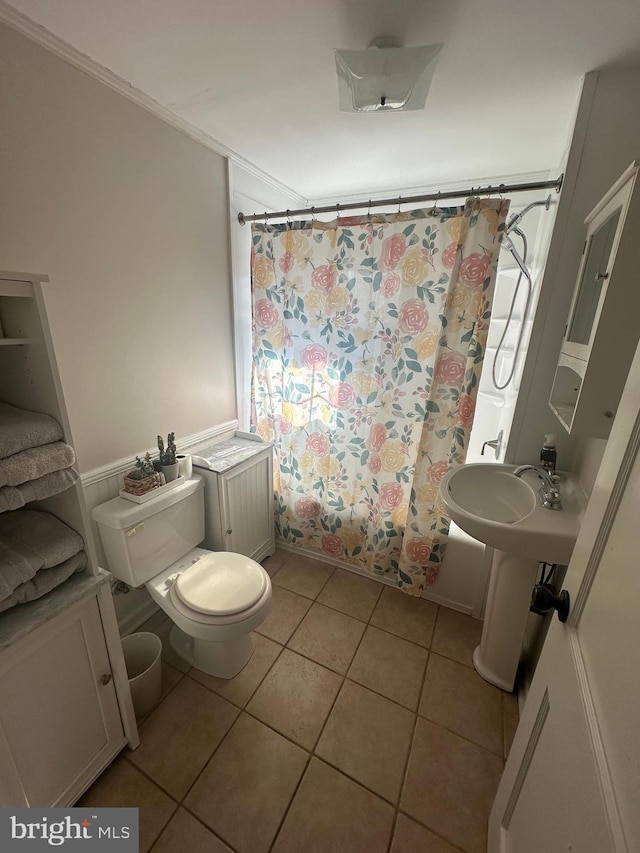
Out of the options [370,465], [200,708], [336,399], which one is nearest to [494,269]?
[336,399]

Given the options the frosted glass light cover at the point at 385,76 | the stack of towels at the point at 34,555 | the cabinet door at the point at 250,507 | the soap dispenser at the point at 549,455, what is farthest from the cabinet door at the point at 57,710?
the frosted glass light cover at the point at 385,76

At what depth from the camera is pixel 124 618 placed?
1.65m

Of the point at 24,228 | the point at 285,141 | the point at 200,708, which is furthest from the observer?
the point at 285,141

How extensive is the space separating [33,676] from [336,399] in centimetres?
154

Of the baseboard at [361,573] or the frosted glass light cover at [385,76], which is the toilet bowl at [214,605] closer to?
the baseboard at [361,573]

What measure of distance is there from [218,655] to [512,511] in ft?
4.56

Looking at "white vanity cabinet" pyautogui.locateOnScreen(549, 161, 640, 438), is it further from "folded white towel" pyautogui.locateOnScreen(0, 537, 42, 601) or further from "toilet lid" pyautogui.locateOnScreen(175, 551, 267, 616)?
"folded white towel" pyautogui.locateOnScreen(0, 537, 42, 601)

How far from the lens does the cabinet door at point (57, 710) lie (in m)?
0.88

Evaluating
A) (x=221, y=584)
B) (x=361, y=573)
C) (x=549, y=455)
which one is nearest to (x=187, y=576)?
(x=221, y=584)

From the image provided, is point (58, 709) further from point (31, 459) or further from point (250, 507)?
point (250, 507)

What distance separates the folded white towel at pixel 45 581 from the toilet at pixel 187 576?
33 cm

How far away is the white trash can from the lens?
1.35 m

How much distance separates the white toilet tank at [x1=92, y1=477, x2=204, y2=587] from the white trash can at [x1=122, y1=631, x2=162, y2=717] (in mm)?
280

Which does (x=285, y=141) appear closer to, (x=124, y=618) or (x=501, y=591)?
(x=501, y=591)
